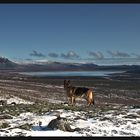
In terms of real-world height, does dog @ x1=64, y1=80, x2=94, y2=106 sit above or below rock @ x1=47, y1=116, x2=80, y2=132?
above

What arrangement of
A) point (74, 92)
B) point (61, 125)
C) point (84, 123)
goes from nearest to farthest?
1. point (61, 125)
2. point (84, 123)
3. point (74, 92)

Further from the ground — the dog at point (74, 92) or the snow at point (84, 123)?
the dog at point (74, 92)

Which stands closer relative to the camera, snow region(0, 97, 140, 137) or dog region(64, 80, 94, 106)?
snow region(0, 97, 140, 137)

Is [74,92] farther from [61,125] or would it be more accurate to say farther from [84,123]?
[61,125]

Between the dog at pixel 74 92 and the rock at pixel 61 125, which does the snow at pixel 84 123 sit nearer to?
the rock at pixel 61 125

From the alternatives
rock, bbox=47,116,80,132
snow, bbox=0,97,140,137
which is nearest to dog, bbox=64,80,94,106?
snow, bbox=0,97,140,137

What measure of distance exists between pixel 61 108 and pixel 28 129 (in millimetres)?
5550

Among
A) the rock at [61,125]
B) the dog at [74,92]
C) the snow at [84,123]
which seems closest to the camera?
the snow at [84,123]

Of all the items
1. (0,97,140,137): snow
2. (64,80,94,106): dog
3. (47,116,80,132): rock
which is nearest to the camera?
(0,97,140,137): snow

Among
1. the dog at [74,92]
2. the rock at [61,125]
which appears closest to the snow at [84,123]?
the rock at [61,125]

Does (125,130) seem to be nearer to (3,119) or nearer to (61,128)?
(61,128)

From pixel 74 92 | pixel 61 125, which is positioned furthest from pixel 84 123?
pixel 74 92

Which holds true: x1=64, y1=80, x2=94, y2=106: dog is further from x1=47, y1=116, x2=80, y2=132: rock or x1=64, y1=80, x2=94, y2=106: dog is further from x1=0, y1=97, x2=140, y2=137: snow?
x1=47, y1=116, x2=80, y2=132: rock

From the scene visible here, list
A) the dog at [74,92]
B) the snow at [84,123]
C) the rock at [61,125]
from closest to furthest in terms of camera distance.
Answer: the snow at [84,123] < the rock at [61,125] < the dog at [74,92]
